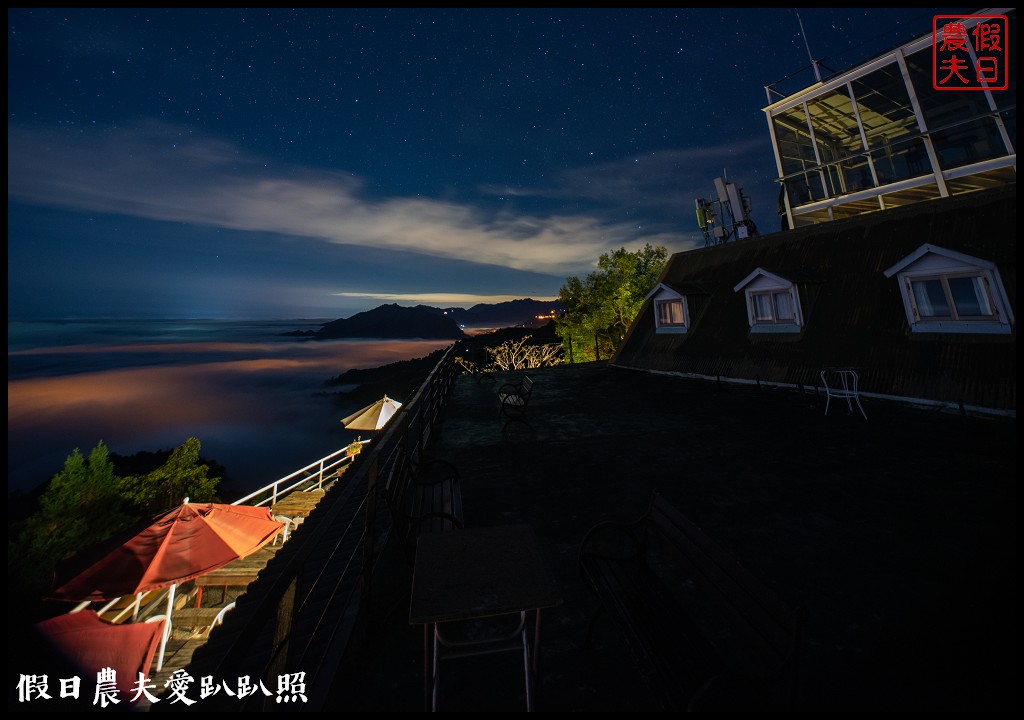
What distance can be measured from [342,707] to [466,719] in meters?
0.92

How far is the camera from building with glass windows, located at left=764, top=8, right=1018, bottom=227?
49.3 ft

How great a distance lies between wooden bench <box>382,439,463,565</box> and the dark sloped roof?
425 inches

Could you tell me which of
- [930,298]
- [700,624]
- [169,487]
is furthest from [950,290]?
[169,487]

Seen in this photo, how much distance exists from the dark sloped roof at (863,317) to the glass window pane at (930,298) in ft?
1.30

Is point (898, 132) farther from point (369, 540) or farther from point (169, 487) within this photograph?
point (169, 487)

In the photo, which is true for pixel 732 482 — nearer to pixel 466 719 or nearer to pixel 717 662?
pixel 717 662

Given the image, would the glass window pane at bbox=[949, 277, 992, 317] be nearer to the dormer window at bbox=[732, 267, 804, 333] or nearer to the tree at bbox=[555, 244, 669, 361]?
the dormer window at bbox=[732, 267, 804, 333]

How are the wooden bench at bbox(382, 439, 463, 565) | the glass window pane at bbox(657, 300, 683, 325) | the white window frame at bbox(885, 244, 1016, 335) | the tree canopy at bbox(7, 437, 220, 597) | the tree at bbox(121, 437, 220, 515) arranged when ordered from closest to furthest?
the wooden bench at bbox(382, 439, 463, 565) < the white window frame at bbox(885, 244, 1016, 335) < the glass window pane at bbox(657, 300, 683, 325) < the tree canopy at bbox(7, 437, 220, 597) < the tree at bbox(121, 437, 220, 515)

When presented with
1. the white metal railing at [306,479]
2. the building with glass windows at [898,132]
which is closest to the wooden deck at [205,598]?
the white metal railing at [306,479]

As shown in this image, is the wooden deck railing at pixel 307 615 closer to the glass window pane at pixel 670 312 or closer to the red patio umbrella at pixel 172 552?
the red patio umbrella at pixel 172 552

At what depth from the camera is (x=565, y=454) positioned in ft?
24.1

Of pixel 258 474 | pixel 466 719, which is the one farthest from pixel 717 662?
pixel 258 474

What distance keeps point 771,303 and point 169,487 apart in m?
41.0

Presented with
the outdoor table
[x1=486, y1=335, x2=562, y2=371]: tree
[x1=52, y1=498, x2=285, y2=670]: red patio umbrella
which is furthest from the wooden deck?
[x1=486, y1=335, x2=562, y2=371]: tree
